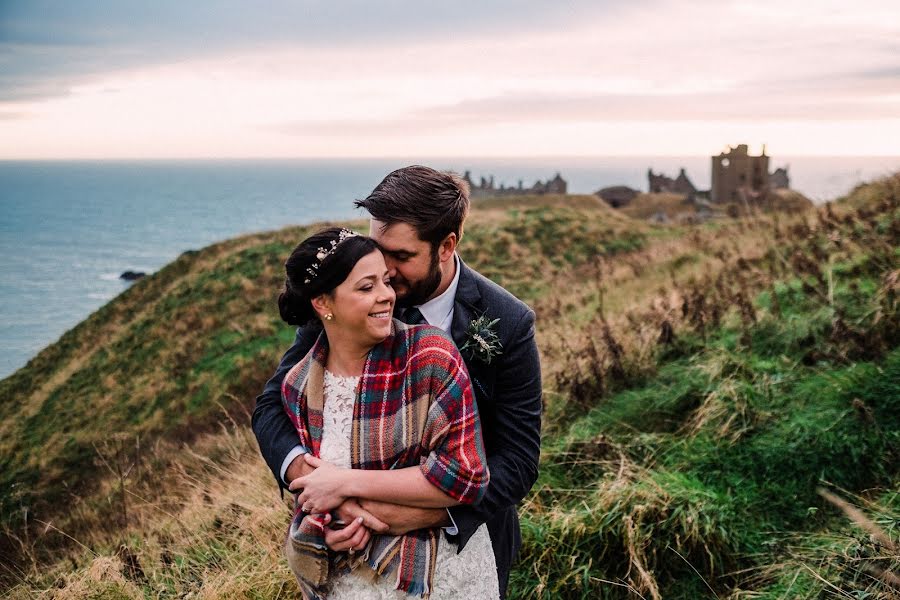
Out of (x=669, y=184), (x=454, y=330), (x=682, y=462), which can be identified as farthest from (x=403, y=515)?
(x=669, y=184)

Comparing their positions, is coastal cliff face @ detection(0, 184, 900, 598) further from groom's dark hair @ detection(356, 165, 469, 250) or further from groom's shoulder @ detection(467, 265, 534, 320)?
groom's dark hair @ detection(356, 165, 469, 250)

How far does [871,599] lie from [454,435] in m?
2.07

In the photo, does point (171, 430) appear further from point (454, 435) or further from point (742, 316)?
point (454, 435)

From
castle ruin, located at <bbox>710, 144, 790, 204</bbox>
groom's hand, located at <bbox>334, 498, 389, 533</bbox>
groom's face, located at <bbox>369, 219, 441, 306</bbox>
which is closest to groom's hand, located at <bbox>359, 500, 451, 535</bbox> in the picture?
groom's hand, located at <bbox>334, 498, 389, 533</bbox>

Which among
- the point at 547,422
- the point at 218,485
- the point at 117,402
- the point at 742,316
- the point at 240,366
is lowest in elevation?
the point at 117,402

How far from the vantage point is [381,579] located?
2438 mm

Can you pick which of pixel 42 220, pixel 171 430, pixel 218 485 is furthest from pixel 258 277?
pixel 42 220

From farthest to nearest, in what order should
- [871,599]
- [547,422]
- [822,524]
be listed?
1. [547,422]
2. [822,524]
3. [871,599]

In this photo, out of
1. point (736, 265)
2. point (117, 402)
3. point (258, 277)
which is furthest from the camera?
point (258, 277)

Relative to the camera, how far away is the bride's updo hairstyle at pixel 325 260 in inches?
97.3

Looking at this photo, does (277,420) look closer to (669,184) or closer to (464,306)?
(464,306)

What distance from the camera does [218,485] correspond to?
19.8ft

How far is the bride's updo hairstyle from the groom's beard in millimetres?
248

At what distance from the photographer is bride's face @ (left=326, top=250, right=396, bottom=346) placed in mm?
2449
